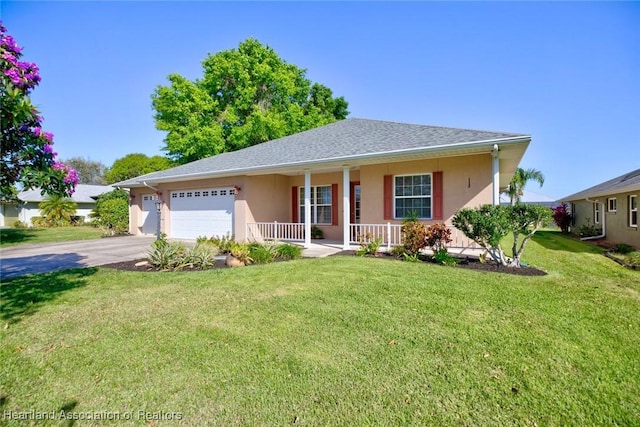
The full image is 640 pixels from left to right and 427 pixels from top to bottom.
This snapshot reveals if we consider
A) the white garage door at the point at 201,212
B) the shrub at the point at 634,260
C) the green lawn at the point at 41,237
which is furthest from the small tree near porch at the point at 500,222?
the green lawn at the point at 41,237

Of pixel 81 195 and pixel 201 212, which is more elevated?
pixel 81 195

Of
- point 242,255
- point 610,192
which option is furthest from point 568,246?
point 242,255

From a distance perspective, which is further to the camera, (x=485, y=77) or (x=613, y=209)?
(x=613, y=209)

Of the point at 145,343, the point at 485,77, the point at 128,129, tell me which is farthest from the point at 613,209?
the point at 128,129

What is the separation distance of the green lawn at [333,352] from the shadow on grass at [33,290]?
1.9 inches

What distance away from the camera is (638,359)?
3.18 meters

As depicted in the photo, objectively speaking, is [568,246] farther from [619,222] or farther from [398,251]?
[398,251]

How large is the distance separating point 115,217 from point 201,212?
7.63 metres

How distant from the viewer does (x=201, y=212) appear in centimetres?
1405

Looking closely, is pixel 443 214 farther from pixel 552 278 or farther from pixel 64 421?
pixel 64 421

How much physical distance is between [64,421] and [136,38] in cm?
1280

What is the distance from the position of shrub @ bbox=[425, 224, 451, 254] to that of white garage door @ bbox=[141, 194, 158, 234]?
1478cm

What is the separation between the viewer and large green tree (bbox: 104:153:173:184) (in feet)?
127

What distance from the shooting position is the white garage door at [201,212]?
13195 mm
